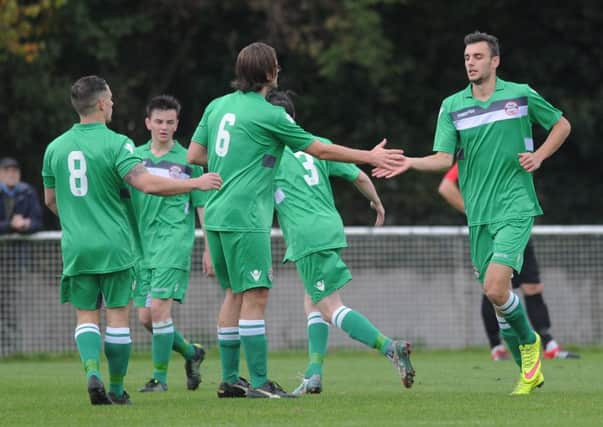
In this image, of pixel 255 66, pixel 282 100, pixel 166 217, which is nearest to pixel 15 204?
pixel 166 217

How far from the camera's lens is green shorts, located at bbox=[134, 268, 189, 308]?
1228cm

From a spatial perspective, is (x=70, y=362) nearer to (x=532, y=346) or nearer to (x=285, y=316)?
(x=285, y=316)

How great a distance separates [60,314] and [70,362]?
4.33 feet

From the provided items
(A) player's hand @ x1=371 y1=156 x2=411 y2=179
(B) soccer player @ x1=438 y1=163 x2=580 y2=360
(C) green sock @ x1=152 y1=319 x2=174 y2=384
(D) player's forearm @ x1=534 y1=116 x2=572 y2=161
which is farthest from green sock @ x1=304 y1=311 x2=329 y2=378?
(B) soccer player @ x1=438 y1=163 x2=580 y2=360

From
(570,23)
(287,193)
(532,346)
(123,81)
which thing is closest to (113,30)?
(123,81)

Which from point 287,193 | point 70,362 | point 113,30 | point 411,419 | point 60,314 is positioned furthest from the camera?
point 113,30

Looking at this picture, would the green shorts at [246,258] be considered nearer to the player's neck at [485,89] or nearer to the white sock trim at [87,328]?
the white sock trim at [87,328]

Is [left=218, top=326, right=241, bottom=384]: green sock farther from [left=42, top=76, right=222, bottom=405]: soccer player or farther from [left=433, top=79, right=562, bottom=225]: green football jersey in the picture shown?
[left=433, top=79, right=562, bottom=225]: green football jersey

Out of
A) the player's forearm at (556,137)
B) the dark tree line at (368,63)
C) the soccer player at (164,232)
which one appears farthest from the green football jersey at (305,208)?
the dark tree line at (368,63)

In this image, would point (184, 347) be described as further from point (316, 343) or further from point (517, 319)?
point (517, 319)

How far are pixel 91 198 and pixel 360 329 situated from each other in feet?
7.82

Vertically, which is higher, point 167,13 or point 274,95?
point 167,13

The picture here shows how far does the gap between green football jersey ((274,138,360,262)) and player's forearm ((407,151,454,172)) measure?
1245mm

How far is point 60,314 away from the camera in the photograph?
18.3 meters
